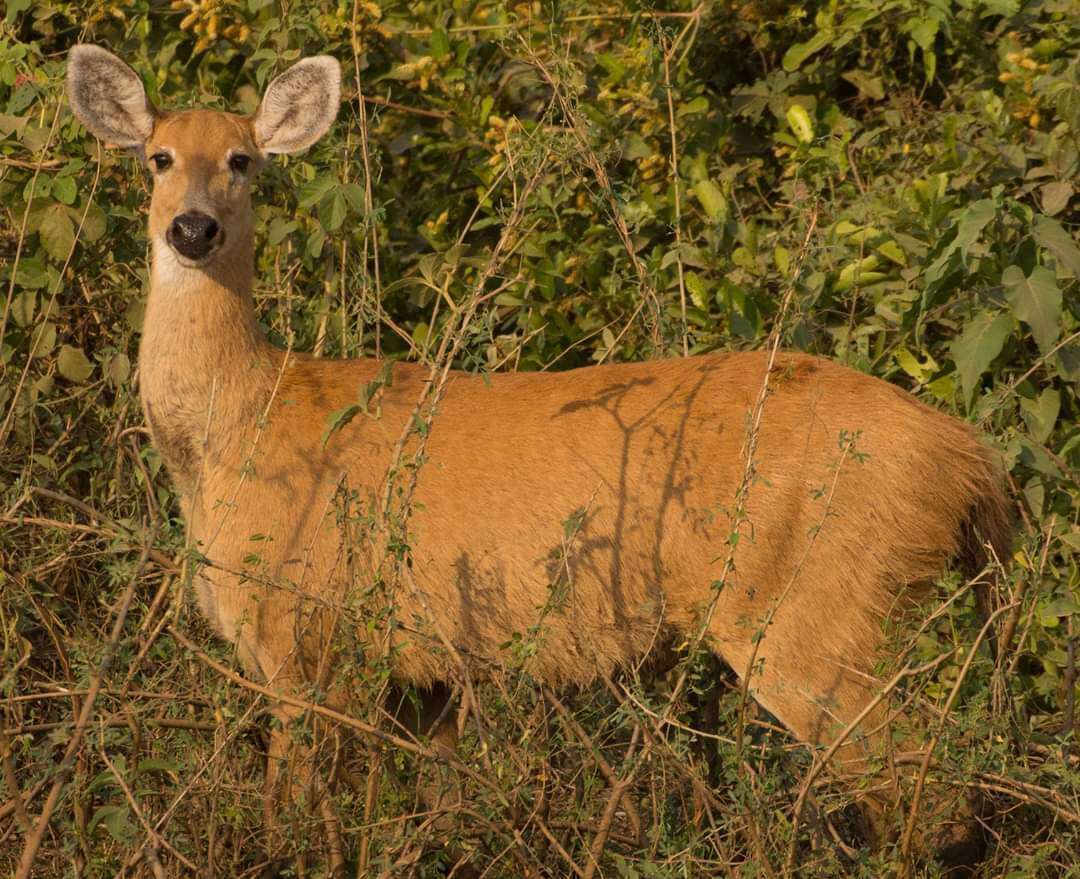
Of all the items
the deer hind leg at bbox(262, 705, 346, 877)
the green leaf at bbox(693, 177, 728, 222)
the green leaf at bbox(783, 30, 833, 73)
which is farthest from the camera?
the green leaf at bbox(783, 30, 833, 73)

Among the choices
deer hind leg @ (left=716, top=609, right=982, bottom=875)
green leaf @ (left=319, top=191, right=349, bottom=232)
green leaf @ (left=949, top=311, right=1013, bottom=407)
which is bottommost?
deer hind leg @ (left=716, top=609, right=982, bottom=875)

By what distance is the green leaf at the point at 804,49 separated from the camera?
283 inches

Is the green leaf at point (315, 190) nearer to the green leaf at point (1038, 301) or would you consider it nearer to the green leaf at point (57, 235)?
the green leaf at point (57, 235)

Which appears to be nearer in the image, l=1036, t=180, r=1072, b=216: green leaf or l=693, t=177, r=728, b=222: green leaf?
l=1036, t=180, r=1072, b=216: green leaf

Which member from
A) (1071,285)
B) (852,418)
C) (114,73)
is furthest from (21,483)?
(1071,285)

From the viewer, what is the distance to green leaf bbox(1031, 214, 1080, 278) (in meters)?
5.65

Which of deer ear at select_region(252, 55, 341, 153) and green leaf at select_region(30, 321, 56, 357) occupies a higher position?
deer ear at select_region(252, 55, 341, 153)

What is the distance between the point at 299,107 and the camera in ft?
19.5

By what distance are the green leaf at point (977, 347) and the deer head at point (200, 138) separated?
2455mm

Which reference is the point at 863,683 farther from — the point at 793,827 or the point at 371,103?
the point at 371,103

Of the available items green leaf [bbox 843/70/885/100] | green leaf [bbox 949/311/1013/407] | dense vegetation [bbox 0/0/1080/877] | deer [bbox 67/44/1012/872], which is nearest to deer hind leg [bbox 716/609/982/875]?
deer [bbox 67/44/1012/872]

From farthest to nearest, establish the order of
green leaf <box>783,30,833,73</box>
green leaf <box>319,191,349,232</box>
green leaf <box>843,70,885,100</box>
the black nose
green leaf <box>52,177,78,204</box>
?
green leaf <box>843,70,885,100</box> → green leaf <box>783,30,833,73</box> → green leaf <box>52,177,78,204</box> → green leaf <box>319,191,349,232</box> → the black nose

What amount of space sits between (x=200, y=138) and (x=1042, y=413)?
3242 mm

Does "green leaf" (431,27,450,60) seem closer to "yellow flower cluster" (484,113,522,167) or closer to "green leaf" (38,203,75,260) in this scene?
"yellow flower cluster" (484,113,522,167)
